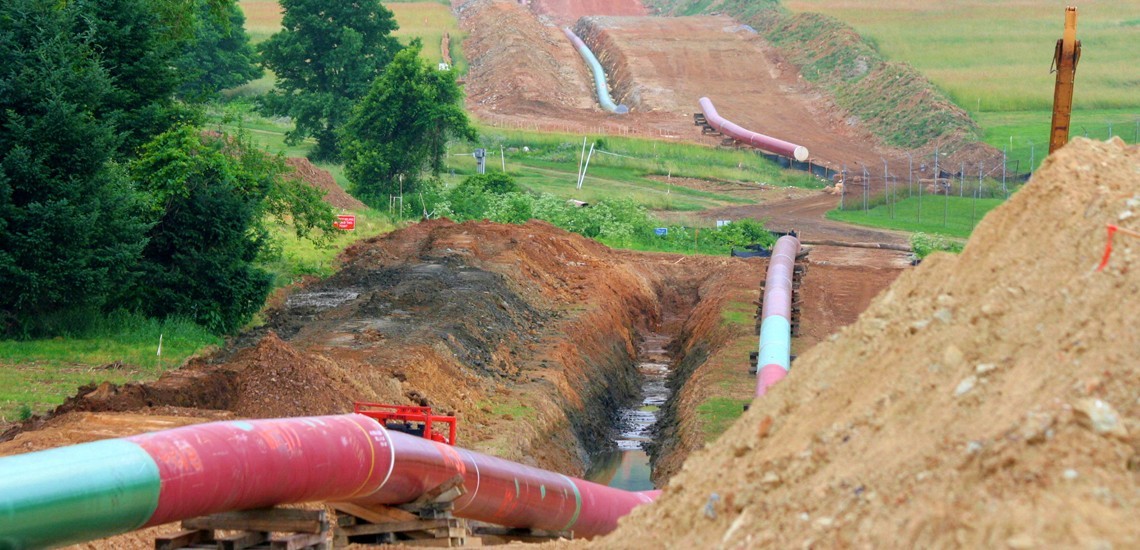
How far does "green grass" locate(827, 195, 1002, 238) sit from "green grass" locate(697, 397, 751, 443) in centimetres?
2963

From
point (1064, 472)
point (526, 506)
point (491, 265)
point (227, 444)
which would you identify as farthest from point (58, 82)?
point (1064, 472)

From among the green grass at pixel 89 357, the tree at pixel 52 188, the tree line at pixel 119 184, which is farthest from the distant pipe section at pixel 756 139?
the tree at pixel 52 188

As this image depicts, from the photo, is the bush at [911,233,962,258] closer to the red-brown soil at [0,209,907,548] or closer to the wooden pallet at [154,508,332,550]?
the red-brown soil at [0,209,907,548]

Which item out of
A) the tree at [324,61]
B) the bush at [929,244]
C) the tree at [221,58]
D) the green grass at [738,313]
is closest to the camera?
the green grass at [738,313]

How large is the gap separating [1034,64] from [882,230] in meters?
39.3

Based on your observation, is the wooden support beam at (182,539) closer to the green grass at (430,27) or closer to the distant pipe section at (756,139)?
the distant pipe section at (756,139)

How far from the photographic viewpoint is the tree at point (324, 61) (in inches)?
2655

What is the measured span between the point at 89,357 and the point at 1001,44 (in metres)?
80.8

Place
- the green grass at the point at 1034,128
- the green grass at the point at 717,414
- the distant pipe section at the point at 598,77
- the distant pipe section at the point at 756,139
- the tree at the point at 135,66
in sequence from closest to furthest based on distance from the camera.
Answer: the green grass at the point at 717,414 → the tree at the point at 135,66 → the green grass at the point at 1034,128 → the distant pipe section at the point at 756,139 → the distant pipe section at the point at 598,77

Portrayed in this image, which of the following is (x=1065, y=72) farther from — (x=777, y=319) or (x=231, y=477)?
(x=231, y=477)

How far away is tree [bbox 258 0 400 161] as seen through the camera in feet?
221

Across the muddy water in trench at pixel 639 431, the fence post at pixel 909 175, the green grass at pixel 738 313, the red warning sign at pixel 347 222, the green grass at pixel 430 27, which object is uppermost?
the green grass at pixel 430 27

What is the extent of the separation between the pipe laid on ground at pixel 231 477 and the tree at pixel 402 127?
131ft

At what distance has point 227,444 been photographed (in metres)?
11.7
